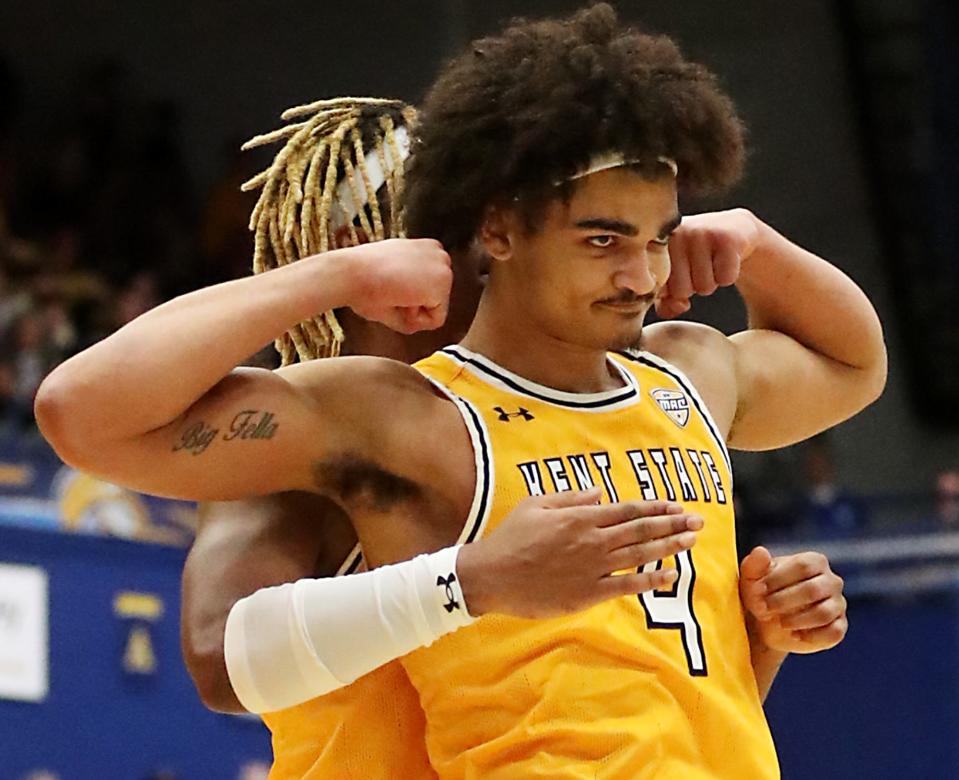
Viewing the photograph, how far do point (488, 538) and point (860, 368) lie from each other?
1169 mm

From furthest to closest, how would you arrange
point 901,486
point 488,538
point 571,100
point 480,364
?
point 901,486 → point 480,364 → point 571,100 → point 488,538

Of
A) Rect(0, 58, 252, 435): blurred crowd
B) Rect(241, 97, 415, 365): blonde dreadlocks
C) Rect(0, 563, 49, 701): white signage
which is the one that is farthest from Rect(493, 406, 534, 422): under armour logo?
Rect(0, 58, 252, 435): blurred crowd

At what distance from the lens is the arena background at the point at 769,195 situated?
302 inches

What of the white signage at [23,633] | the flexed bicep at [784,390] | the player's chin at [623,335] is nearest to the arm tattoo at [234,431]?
the player's chin at [623,335]

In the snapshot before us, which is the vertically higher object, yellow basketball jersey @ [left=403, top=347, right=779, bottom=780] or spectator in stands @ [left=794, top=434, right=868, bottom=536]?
yellow basketball jersey @ [left=403, top=347, right=779, bottom=780]

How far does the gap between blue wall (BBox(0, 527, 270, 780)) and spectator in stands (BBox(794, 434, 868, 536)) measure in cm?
322

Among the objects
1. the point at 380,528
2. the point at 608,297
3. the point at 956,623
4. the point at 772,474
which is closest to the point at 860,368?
the point at 608,297

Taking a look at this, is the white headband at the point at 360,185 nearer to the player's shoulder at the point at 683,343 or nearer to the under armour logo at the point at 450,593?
the player's shoulder at the point at 683,343

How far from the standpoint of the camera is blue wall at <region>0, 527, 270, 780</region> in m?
6.22

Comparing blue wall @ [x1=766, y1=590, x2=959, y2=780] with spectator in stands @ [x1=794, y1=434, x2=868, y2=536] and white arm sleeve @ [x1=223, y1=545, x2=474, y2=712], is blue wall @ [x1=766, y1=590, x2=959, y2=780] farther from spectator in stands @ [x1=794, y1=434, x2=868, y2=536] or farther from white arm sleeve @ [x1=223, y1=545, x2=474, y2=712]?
white arm sleeve @ [x1=223, y1=545, x2=474, y2=712]

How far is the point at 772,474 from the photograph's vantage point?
38.4 ft

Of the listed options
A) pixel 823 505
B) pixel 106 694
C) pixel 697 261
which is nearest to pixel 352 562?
pixel 697 261

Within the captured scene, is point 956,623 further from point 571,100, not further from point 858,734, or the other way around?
point 571,100

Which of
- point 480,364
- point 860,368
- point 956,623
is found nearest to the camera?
point 480,364
